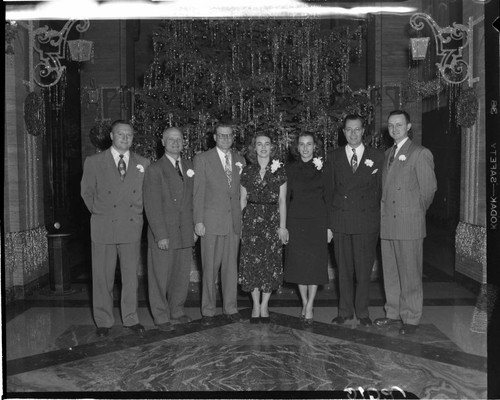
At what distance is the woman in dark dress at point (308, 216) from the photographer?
5.19 metres

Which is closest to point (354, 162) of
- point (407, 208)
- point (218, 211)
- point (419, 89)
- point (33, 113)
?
point (407, 208)

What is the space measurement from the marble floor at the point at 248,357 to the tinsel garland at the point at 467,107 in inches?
80.4

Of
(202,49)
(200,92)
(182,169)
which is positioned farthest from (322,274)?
(202,49)

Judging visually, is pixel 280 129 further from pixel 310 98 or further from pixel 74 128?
pixel 74 128

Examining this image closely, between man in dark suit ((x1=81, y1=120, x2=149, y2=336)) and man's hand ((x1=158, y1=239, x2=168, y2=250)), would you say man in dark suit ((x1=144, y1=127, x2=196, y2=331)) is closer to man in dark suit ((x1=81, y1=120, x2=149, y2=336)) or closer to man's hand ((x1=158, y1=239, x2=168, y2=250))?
man's hand ((x1=158, y1=239, x2=168, y2=250))

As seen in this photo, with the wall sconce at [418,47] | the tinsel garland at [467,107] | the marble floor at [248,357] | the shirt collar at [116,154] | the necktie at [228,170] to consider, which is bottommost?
the marble floor at [248,357]

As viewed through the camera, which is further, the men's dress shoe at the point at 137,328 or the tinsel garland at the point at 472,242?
the tinsel garland at the point at 472,242

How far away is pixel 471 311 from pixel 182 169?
10.6 ft

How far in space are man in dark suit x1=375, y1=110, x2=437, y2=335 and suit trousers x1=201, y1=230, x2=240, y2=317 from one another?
139 cm

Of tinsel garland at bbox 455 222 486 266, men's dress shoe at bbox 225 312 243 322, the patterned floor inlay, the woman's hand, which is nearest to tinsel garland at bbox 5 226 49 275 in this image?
the patterned floor inlay

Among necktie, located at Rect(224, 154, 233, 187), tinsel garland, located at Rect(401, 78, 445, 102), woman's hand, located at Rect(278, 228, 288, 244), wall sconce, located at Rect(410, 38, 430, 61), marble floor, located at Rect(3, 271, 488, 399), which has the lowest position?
marble floor, located at Rect(3, 271, 488, 399)

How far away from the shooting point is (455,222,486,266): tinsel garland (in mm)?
6285

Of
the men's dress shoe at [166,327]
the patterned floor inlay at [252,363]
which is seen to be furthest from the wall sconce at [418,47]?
the men's dress shoe at [166,327]

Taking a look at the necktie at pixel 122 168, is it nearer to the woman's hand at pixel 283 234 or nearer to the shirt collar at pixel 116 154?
the shirt collar at pixel 116 154
